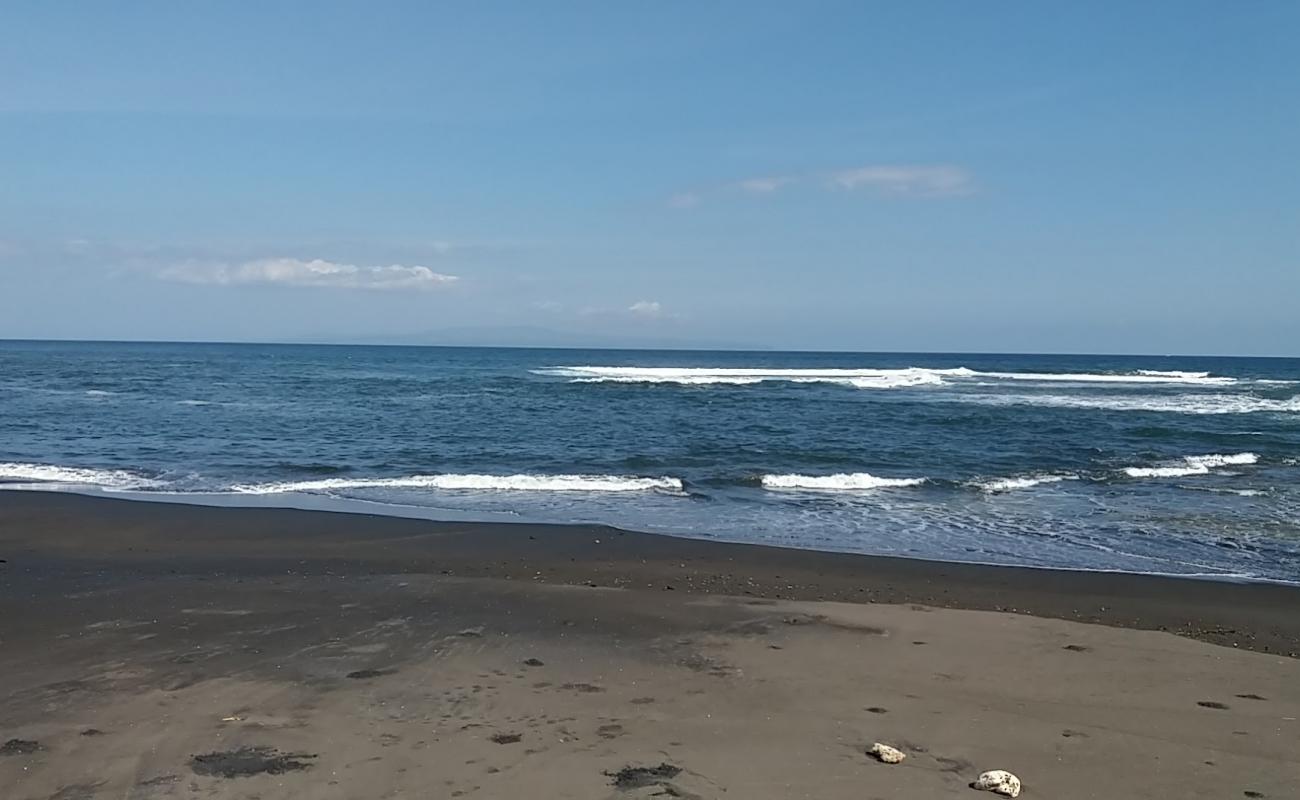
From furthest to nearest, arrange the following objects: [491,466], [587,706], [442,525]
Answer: [491,466], [442,525], [587,706]

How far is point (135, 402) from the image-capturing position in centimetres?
3222

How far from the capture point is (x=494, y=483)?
55.8ft

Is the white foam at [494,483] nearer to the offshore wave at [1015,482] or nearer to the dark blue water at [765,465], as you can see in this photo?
the dark blue water at [765,465]

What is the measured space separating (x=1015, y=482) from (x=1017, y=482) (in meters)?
0.04

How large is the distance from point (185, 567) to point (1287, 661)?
1021 centimetres

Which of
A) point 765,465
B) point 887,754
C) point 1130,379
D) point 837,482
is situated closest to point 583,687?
point 887,754

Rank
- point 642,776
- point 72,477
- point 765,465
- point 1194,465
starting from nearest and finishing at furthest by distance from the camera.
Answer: point 642,776, point 72,477, point 765,465, point 1194,465

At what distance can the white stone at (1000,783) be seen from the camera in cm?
465

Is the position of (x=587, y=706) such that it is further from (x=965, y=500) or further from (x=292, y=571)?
(x=965, y=500)

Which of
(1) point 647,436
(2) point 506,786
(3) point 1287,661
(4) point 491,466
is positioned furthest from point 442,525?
(1) point 647,436

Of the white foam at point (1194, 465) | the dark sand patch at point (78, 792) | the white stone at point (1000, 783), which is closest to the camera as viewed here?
the dark sand patch at point (78, 792)

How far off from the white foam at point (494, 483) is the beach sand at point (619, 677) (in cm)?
549

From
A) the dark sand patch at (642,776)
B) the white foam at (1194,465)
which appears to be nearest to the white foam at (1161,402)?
the white foam at (1194,465)

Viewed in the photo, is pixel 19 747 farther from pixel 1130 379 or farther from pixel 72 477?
pixel 1130 379
